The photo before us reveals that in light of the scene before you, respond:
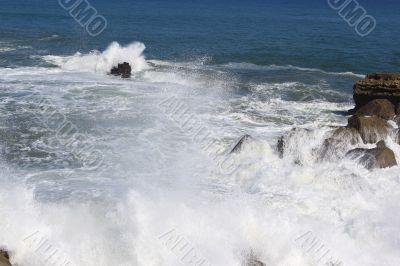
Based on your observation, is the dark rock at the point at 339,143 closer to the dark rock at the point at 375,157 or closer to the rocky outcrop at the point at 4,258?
the dark rock at the point at 375,157

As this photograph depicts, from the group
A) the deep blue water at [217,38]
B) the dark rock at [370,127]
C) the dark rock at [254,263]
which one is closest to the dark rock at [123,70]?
the deep blue water at [217,38]

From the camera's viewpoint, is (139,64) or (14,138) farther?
(139,64)

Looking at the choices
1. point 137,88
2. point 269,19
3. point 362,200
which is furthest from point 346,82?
point 269,19

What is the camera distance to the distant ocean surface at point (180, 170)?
11539 mm

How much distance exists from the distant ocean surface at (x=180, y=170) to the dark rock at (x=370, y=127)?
91 centimetres

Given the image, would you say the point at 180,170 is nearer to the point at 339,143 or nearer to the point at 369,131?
the point at 339,143

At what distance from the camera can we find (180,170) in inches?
620

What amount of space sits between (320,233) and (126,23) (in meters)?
46.4

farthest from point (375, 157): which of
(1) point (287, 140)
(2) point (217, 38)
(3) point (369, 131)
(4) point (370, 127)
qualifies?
(2) point (217, 38)

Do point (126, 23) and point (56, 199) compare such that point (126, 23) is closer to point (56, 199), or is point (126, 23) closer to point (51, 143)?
point (51, 143)

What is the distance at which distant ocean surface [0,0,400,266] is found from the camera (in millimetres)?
11539

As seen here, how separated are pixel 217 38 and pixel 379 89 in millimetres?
26000

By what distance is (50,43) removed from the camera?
39344 millimetres

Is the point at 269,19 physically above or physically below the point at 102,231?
above
